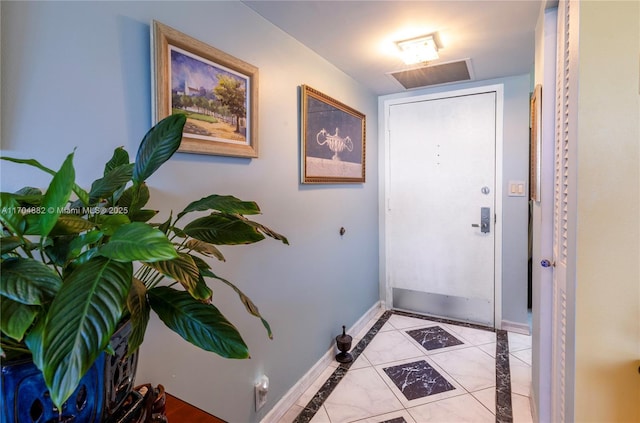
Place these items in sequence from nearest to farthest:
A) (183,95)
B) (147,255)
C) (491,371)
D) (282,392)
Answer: (147,255)
(183,95)
(282,392)
(491,371)

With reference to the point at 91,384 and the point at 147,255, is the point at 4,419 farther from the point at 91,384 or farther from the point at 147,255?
the point at 147,255

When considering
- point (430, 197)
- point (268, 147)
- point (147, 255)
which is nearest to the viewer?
point (147, 255)

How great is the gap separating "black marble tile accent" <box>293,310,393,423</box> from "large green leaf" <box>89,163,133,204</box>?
1622 millimetres

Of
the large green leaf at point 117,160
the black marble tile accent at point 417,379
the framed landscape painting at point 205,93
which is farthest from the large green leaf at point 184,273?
the black marble tile accent at point 417,379

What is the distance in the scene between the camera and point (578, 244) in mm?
845

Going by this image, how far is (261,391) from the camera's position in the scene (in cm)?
167

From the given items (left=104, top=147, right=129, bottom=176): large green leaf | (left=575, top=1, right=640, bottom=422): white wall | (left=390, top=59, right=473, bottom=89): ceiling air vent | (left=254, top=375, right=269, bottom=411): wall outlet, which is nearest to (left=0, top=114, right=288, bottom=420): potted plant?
(left=104, top=147, right=129, bottom=176): large green leaf

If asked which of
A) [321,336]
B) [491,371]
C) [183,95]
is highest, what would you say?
[183,95]

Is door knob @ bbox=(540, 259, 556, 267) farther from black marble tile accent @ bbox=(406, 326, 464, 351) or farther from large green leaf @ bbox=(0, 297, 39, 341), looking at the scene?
large green leaf @ bbox=(0, 297, 39, 341)

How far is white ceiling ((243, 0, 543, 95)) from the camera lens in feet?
5.28

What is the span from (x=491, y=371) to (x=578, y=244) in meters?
1.77

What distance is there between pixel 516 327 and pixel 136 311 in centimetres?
310

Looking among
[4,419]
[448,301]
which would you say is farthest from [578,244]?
[448,301]

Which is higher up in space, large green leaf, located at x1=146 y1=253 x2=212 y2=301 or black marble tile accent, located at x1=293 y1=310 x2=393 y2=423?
large green leaf, located at x1=146 y1=253 x2=212 y2=301
